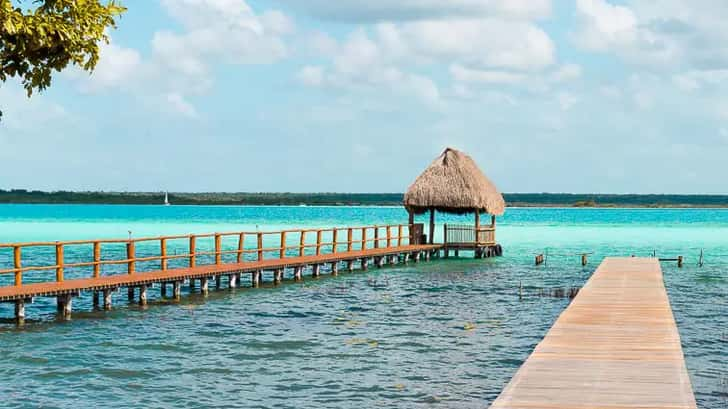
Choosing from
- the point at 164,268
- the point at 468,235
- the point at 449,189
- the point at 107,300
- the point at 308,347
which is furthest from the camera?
the point at 468,235

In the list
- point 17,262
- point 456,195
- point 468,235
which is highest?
point 456,195

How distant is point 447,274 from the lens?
104 ft

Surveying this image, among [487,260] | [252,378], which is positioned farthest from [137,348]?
[487,260]

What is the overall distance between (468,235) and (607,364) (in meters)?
27.7

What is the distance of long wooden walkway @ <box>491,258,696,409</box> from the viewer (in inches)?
380

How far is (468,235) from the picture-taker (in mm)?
39188

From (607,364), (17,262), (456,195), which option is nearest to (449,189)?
(456,195)

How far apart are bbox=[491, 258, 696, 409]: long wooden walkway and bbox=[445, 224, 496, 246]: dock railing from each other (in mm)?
20478

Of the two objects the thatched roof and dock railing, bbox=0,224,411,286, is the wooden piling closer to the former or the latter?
dock railing, bbox=0,224,411,286

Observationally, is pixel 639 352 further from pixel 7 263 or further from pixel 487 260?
pixel 7 263

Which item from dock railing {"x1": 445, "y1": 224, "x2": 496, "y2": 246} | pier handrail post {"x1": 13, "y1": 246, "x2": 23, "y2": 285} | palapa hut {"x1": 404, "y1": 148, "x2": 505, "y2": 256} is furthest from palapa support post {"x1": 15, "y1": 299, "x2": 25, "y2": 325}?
dock railing {"x1": 445, "y1": 224, "x2": 496, "y2": 246}

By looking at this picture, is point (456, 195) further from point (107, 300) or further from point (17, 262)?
point (17, 262)

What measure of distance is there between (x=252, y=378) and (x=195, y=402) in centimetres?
151

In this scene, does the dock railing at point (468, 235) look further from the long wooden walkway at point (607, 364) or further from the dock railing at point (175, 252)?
the long wooden walkway at point (607, 364)
